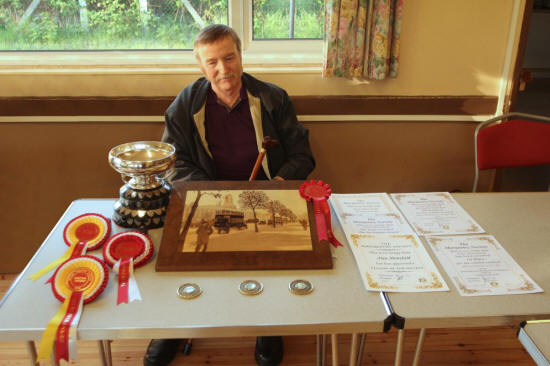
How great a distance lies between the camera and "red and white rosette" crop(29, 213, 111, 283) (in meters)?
1.25

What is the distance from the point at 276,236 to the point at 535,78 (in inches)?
285

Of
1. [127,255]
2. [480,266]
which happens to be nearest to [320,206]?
[480,266]

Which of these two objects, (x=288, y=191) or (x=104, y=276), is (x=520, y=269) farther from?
(x=104, y=276)

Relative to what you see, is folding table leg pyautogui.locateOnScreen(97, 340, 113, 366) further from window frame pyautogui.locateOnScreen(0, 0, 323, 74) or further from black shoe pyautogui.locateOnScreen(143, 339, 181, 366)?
window frame pyautogui.locateOnScreen(0, 0, 323, 74)

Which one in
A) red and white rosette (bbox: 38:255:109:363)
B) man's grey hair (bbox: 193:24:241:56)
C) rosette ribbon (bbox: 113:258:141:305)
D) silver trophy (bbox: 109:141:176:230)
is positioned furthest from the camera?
man's grey hair (bbox: 193:24:241:56)

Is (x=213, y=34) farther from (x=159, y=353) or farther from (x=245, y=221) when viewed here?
(x=159, y=353)

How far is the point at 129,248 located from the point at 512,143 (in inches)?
70.1

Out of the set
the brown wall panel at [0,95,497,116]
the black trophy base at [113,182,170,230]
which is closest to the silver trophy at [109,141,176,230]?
the black trophy base at [113,182,170,230]

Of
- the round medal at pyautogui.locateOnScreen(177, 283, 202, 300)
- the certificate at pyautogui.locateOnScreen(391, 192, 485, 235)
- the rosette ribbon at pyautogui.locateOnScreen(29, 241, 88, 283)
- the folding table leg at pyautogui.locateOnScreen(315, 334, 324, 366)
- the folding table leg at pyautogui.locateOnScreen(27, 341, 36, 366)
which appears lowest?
the folding table leg at pyautogui.locateOnScreen(315, 334, 324, 366)

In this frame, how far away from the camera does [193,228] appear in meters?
1.27

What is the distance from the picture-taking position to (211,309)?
104cm

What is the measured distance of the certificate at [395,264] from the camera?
44.3 inches

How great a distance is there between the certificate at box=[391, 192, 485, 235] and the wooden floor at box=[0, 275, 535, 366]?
752 mm

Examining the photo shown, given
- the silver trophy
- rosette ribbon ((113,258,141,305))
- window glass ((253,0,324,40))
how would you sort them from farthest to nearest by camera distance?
window glass ((253,0,324,40)), the silver trophy, rosette ribbon ((113,258,141,305))
